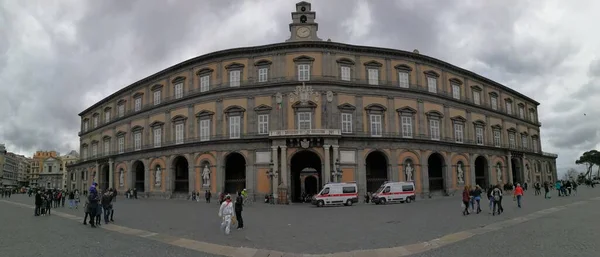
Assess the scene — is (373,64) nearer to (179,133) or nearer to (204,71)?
(204,71)

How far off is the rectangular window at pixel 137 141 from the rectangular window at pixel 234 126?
1670 centimetres

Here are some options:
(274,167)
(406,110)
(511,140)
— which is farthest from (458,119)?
(274,167)

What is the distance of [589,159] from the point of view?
96.1 m

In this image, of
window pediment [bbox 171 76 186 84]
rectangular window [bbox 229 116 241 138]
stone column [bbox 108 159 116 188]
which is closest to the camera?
rectangular window [bbox 229 116 241 138]

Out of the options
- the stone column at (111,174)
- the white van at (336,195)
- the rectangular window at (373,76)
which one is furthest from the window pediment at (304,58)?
the stone column at (111,174)

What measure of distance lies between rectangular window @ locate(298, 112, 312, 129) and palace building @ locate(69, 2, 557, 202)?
0.10m

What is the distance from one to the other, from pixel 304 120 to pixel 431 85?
1672 centimetres

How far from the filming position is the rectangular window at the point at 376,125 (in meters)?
37.6

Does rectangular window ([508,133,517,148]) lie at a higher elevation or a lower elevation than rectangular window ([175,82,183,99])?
lower

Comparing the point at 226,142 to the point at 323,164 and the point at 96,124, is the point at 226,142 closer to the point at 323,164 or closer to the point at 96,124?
the point at 323,164

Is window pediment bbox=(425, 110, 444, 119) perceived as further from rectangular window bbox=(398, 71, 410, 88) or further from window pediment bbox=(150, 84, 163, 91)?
A: window pediment bbox=(150, 84, 163, 91)

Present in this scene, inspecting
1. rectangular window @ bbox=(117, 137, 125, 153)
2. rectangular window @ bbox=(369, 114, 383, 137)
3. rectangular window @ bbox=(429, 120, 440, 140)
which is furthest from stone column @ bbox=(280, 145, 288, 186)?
rectangular window @ bbox=(117, 137, 125, 153)

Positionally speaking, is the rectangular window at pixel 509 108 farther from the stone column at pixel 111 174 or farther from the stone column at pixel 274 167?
the stone column at pixel 111 174

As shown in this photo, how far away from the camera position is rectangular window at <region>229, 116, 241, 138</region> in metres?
37.8
